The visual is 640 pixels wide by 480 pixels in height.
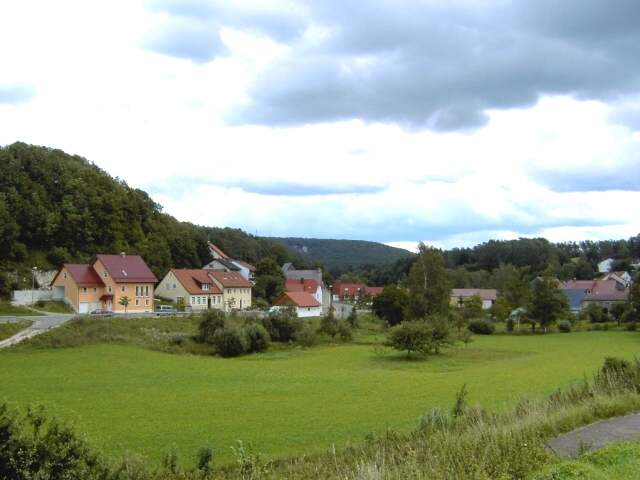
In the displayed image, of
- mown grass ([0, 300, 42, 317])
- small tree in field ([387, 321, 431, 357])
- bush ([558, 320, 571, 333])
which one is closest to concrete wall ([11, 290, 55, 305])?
mown grass ([0, 300, 42, 317])

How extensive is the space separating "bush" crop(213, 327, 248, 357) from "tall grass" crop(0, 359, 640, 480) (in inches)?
1534

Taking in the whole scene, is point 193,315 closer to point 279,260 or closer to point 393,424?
point 393,424

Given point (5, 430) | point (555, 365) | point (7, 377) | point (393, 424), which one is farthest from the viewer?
point (555, 365)

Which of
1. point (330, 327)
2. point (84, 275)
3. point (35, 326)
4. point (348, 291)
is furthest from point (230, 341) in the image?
point (348, 291)

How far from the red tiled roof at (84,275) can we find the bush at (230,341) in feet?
71.3

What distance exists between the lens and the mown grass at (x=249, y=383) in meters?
22.9

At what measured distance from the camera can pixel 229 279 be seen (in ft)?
295

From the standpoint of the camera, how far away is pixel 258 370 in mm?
44719

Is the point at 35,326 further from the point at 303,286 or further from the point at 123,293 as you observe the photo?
the point at 303,286

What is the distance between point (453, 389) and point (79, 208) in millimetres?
77685

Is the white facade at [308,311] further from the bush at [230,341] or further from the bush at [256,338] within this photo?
the bush at [230,341]

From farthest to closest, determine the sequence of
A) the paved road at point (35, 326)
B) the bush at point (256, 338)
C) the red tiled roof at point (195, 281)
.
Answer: the red tiled roof at point (195, 281) < the bush at point (256, 338) < the paved road at point (35, 326)

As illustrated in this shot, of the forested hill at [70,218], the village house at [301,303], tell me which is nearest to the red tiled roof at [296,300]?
the village house at [301,303]

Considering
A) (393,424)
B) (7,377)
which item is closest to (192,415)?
(393,424)
